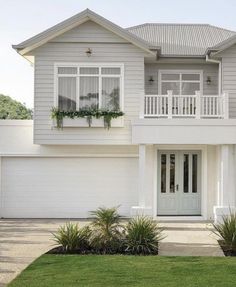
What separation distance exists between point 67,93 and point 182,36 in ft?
21.7

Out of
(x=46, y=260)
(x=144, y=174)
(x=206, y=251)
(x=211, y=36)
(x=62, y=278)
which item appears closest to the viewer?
(x=62, y=278)

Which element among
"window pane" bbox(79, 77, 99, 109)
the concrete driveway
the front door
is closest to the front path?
the concrete driveway

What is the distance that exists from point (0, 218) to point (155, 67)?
828cm

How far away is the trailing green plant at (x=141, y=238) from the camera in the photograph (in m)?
11.8

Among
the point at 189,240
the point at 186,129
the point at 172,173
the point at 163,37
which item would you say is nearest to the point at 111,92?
the point at 186,129

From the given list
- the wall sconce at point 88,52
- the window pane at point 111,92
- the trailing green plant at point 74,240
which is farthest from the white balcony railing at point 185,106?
the trailing green plant at point 74,240

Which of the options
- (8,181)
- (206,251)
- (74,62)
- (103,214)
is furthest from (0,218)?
(206,251)

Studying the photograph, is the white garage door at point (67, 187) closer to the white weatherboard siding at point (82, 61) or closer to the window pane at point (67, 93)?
the white weatherboard siding at point (82, 61)

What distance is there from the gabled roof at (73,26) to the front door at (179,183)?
4.15 m

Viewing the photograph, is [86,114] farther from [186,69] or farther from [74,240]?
[74,240]

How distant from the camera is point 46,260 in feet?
35.4

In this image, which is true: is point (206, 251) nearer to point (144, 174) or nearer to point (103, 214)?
point (103, 214)

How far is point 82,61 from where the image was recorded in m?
18.6

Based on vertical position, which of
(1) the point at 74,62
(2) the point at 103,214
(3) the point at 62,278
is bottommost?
Answer: (3) the point at 62,278
